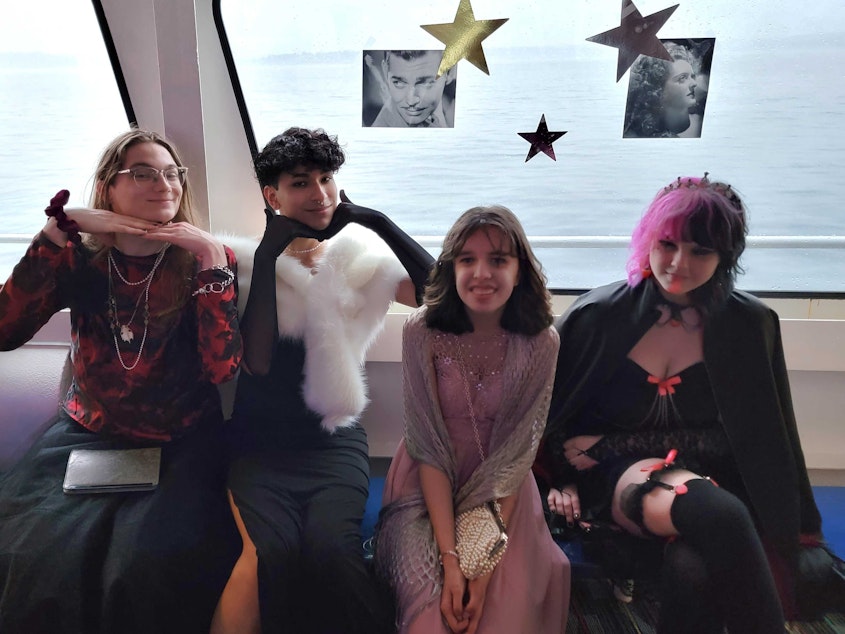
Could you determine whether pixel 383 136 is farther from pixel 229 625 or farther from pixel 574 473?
pixel 229 625

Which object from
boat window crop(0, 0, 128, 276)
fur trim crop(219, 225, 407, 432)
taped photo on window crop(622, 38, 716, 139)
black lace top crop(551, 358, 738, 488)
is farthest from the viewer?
boat window crop(0, 0, 128, 276)

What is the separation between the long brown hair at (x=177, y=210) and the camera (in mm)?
1472

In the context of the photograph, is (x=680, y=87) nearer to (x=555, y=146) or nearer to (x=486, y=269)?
(x=555, y=146)

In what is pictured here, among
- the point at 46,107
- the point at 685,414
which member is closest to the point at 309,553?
the point at 685,414

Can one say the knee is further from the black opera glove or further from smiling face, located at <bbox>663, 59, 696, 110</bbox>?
smiling face, located at <bbox>663, 59, 696, 110</bbox>

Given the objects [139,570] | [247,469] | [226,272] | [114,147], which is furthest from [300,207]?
[139,570]

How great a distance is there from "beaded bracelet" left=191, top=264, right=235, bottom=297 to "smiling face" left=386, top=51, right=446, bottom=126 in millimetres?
730

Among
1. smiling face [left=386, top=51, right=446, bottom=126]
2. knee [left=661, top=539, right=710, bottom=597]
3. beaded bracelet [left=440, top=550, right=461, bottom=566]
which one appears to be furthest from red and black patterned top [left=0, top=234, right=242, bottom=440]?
knee [left=661, top=539, right=710, bottom=597]

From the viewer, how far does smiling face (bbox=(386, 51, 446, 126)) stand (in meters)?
Answer: 1.80

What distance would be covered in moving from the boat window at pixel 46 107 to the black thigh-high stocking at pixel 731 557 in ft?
6.10

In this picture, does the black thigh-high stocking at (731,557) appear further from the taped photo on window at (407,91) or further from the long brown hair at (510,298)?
the taped photo on window at (407,91)

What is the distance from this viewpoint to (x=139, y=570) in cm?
126

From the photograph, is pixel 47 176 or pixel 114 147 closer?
pixel 114 147

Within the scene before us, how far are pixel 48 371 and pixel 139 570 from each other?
0.81 metres
